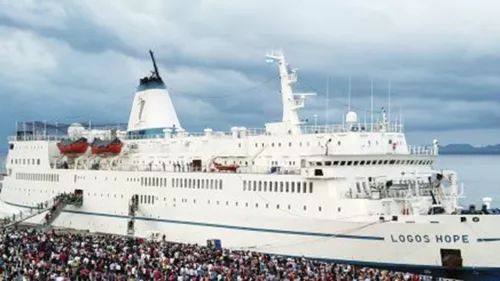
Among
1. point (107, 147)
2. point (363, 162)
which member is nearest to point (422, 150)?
point (363, 162)

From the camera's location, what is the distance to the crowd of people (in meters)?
27.4

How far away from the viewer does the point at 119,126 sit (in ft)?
181

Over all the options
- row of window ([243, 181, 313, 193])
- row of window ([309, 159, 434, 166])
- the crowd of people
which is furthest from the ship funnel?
row of window ([309, 159, 434, 166])

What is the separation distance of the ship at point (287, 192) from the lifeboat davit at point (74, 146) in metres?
0.18

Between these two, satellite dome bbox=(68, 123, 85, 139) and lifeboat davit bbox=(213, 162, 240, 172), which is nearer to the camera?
lifeboat davit bbox=(213, 162, 240, 172)

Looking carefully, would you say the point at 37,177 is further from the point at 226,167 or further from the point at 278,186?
the point at 278,186

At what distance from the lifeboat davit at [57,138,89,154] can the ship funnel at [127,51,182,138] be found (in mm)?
3430

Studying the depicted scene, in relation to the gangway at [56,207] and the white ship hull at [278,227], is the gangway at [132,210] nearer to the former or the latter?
the white ship hull at [278,227]

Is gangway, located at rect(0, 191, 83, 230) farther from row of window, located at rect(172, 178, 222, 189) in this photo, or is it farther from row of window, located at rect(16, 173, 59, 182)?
row of window, located at rect(172, 178, 222, 189)

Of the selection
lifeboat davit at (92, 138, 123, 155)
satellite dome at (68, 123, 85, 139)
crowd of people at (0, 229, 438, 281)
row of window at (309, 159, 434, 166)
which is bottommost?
crowd of people at (0, 229, 438, 281)

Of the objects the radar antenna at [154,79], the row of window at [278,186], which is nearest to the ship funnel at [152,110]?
the radar antenna at [154,79]

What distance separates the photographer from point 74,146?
51.7 m

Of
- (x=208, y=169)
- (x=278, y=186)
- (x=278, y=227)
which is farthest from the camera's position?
(x=208, y=169)

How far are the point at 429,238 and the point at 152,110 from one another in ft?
84.7
